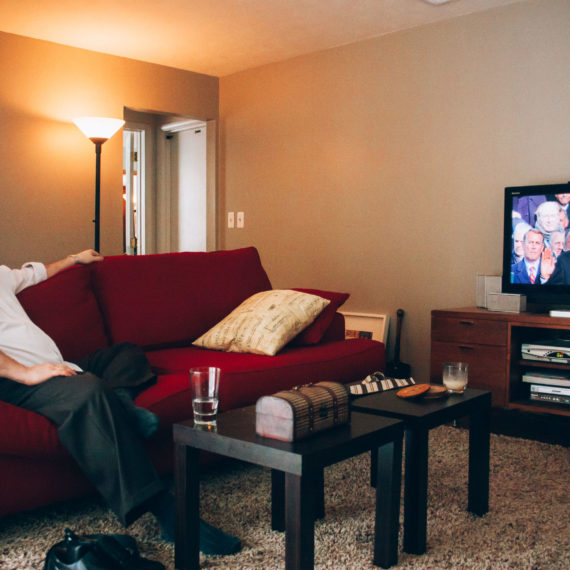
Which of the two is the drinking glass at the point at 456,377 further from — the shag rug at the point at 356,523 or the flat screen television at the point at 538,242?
the flat screen television at the point at 538,242

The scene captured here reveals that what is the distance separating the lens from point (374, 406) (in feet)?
6.76

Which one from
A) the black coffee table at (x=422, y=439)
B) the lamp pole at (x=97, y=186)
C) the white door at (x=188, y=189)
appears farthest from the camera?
the white door at (x=188, y=189)

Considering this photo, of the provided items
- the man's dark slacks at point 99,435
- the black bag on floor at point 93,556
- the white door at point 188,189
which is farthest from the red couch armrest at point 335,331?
the white door at point 188,189

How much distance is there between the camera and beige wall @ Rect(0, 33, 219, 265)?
14.9 feet

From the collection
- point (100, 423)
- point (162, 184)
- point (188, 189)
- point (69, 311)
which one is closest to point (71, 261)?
point (69, 311)

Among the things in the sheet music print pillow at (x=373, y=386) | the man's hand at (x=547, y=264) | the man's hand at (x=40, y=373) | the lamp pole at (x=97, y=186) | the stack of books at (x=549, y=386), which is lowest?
the stack of books at (x=549, y=386)

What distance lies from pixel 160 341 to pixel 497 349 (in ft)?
5.47

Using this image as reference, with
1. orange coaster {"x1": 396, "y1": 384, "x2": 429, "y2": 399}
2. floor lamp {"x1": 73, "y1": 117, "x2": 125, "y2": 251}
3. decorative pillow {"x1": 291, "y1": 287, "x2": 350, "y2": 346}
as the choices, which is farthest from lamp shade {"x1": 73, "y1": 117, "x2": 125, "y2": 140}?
orange coaster {"x1": 396, "y1": 384, "x2": 429, "y2": 399}

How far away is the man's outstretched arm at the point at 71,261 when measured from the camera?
2.68m

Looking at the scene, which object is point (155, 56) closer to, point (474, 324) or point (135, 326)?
point (135, 326)

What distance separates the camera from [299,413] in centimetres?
158

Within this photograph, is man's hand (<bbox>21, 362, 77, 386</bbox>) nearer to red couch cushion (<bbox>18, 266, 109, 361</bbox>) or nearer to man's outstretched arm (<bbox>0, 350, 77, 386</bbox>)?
man's outstretched arm (<bbox>0, 350, 77, 386</bbox>)

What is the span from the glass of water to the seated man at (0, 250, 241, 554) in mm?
251

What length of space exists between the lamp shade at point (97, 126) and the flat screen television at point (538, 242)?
2661 millimetres
